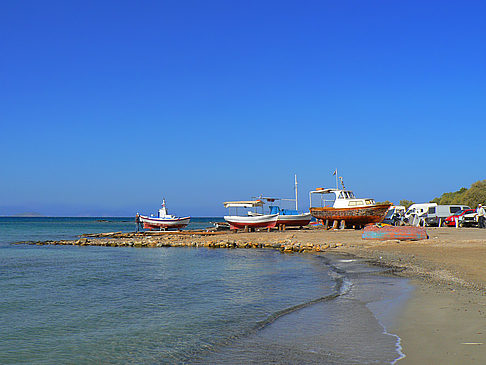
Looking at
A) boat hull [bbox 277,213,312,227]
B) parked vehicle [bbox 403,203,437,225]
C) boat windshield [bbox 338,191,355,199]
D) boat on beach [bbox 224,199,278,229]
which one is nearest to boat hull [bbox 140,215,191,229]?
boat on beach [bbox 224,199,278,229]

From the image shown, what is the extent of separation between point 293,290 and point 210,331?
452 centimetres

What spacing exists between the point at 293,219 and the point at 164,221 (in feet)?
63.0

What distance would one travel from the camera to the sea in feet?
21.6

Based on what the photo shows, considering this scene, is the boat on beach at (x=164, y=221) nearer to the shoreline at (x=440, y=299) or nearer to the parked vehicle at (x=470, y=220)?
the parked vehicle at (x=470, y=220)

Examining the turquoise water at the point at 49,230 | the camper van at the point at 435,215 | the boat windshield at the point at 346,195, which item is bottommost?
the turquoise water at the point at 49,230

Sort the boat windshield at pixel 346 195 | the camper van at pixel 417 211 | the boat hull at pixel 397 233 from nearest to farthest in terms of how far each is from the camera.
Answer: the boat hull at pixel 397 233 → the boat windshield at pixel 346 195 → the camper van at pixel 417 211

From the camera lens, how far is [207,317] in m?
9.15

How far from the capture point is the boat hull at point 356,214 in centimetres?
4197

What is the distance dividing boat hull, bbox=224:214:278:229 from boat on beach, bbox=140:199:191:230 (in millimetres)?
10418

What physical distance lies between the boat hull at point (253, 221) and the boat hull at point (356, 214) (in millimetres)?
4799

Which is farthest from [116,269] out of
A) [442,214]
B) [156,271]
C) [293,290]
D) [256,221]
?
[442,214]

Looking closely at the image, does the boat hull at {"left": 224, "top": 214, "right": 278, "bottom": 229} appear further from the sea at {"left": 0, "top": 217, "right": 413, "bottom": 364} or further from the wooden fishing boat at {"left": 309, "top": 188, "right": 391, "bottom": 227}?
the sea at {"left": 0, "top": 217, "right": 413, "bottom": 364}

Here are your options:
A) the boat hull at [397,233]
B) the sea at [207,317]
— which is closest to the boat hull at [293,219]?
the boat hull at [397,233]

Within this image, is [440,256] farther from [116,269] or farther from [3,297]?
[3,297]
